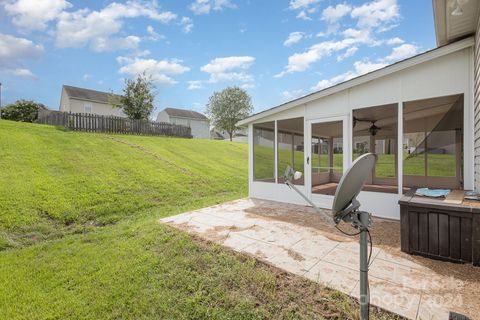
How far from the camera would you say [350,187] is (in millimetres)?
1322

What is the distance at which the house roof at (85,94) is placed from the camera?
78.1ft

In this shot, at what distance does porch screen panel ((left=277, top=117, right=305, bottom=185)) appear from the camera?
618 cm

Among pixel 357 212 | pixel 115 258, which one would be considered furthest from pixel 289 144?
pixel 357 212

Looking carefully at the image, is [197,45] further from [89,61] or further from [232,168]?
[89,61]

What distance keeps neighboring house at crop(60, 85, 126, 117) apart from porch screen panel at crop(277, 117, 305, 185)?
22.5 metres

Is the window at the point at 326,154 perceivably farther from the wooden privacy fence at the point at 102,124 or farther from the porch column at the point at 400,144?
the wooden privacy fence at the point at 102,124

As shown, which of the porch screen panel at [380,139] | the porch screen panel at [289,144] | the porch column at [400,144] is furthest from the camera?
the porch screen panel at [289,144]

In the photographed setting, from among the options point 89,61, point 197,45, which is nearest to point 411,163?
point 197,45

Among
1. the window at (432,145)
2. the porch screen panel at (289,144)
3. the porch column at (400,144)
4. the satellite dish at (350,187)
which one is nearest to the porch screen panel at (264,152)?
the porch screen panel at (289,144)

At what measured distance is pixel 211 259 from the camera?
3.05 meters

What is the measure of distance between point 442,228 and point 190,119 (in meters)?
32.2

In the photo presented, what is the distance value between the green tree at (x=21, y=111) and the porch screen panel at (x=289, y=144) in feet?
91.9

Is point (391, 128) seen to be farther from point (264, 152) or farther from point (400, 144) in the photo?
point (264, 152)

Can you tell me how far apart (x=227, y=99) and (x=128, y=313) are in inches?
1201
